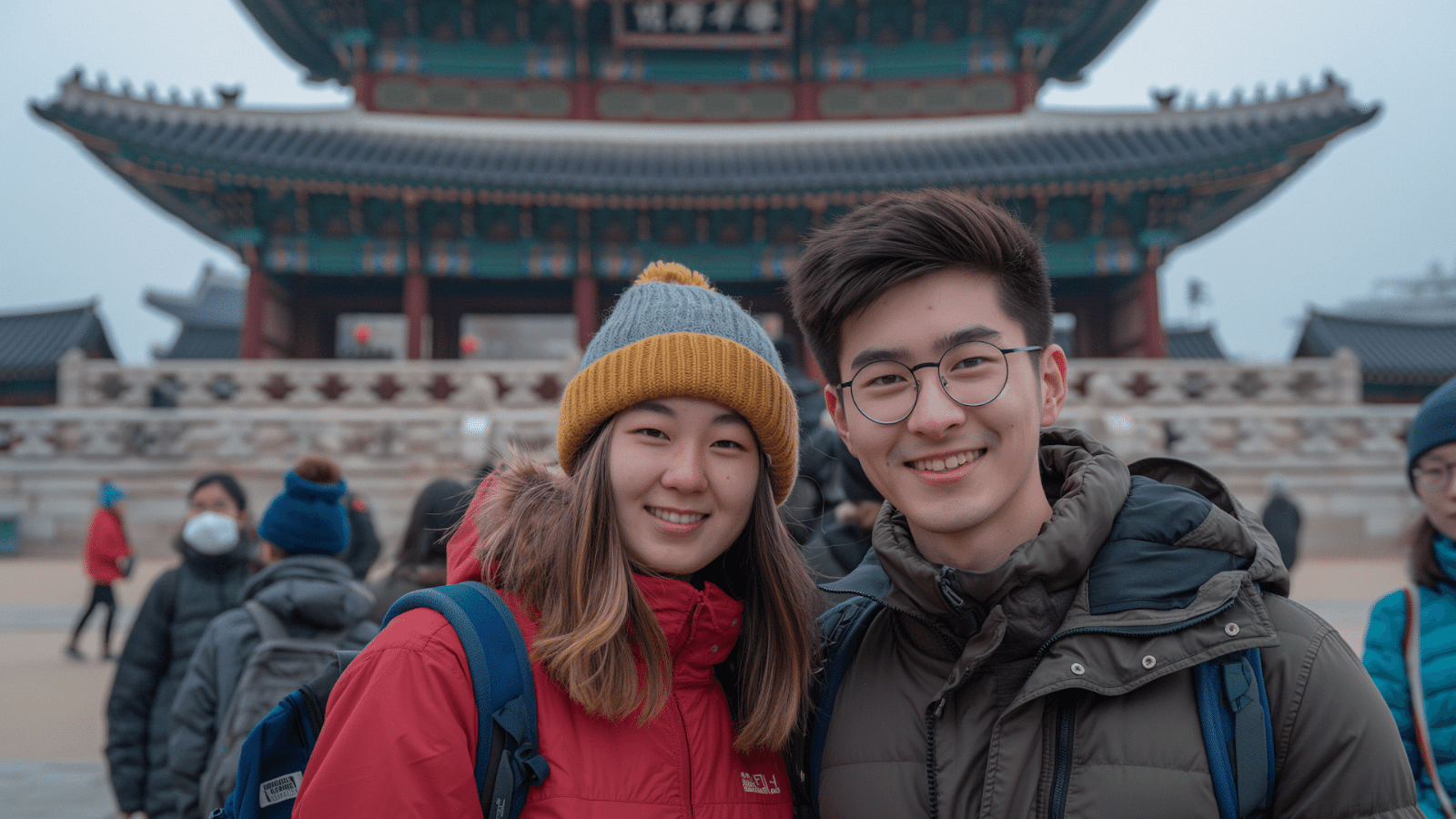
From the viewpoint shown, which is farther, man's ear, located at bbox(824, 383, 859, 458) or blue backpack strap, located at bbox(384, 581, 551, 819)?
man's ear, located at bbox(824, 383, 859, 458)

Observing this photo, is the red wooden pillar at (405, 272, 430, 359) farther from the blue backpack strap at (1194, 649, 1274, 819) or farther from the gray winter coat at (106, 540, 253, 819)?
the blue backpack strap at (1194, 649, 1274, 819)

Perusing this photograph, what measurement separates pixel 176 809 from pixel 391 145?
11038 mm

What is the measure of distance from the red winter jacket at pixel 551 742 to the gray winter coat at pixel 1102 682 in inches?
8.1

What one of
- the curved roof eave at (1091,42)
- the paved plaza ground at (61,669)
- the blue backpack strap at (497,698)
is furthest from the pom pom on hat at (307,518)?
the curved roof eave at (1091,42)

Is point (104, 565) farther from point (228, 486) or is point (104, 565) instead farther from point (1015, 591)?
point (1015, 591)

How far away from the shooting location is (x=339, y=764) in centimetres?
120

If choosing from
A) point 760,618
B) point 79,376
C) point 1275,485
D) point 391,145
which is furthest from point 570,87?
point 760,618

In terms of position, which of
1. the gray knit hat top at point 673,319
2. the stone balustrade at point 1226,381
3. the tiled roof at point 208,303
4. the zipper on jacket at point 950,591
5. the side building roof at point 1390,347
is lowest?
the zipper on jacket at point 950,591

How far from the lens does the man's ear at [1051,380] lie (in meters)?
1.57

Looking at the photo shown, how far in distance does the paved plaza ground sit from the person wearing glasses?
5.24 meters

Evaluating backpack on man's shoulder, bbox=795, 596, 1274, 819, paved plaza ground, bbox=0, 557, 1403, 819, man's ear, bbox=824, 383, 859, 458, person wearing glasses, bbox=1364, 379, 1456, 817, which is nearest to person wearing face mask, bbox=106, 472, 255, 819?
paved plaza ground, bbox=0, 557, 1403, 819

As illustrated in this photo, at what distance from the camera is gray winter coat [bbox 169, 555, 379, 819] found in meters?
2.53

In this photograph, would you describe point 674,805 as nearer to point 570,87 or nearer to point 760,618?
point 760,618

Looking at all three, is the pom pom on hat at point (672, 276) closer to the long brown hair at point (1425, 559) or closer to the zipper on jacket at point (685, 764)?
the zipper on jacket at point (685, 764)
